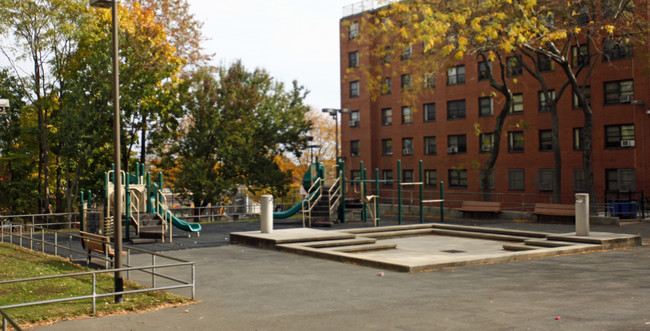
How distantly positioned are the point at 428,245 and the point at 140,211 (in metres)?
11.8

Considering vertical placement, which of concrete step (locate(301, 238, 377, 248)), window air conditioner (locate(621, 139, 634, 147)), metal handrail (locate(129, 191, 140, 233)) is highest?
window air conditioner (locate(621, 139, 634, 147))

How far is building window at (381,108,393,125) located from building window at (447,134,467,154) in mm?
7440

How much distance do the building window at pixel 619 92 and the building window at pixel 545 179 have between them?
6.75 metres

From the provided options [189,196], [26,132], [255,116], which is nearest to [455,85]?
[255,116]

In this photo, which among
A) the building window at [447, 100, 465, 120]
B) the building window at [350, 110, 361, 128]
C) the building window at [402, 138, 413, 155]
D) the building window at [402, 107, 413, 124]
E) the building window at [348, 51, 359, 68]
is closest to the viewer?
the building window at [447, 100, 465, 120]

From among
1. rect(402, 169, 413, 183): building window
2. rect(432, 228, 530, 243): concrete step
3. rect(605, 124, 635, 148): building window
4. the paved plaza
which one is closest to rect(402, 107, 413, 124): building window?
rect(402, 169, 413, 183): building window

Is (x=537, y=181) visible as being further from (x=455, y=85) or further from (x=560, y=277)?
(x=560, y=277)

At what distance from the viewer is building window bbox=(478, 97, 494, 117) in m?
51.8

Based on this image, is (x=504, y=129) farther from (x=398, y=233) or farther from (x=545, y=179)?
(x=398, y=233)

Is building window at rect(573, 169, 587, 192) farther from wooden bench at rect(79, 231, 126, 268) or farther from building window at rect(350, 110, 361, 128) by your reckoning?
wooden bench at rect(79, 231, 126, 268)

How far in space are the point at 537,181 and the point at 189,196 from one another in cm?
2648

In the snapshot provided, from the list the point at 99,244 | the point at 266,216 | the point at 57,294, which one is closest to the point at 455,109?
the point at 266,216

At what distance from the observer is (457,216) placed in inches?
1414

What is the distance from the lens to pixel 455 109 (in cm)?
5422
